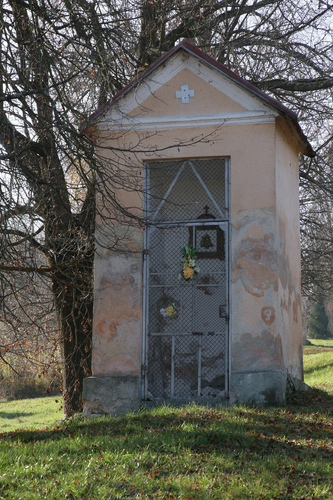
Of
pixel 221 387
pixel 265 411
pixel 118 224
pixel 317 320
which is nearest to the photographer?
pixel 265 411

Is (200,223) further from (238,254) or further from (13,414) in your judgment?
(13,414)

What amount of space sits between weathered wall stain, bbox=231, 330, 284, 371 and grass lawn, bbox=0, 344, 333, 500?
71 cm

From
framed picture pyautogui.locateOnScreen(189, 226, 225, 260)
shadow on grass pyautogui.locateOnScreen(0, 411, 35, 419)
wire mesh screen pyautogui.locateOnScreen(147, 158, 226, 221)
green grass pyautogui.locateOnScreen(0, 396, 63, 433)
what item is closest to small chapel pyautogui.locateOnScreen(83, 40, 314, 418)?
wire mesh screen pyautogui.locateOnScreen(147, 158, 226, 221)

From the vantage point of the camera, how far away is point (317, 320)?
134 ft

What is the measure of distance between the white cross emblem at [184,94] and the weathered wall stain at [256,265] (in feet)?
7.52

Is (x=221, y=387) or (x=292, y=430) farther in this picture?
(x=221, y=387)

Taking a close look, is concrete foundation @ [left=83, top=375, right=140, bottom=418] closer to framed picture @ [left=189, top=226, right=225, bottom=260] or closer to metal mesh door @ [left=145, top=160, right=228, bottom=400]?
metal mesh door @ [left=145, top=160, right=228, bottom=400]

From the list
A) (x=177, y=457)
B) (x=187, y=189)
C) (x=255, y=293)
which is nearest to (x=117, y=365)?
(x=255, y=293)

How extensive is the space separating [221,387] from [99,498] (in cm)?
578

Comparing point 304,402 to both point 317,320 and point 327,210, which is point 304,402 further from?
point 317,320

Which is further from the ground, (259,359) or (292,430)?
(259,359)

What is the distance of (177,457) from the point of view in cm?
534

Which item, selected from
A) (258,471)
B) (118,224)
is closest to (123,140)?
(118,224)

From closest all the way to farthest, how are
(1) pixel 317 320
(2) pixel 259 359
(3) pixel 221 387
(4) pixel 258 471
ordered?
(4) pixel 258 471
(2) pixel 259 359
(3) pixel 221 387
(1) pixel 317 320
